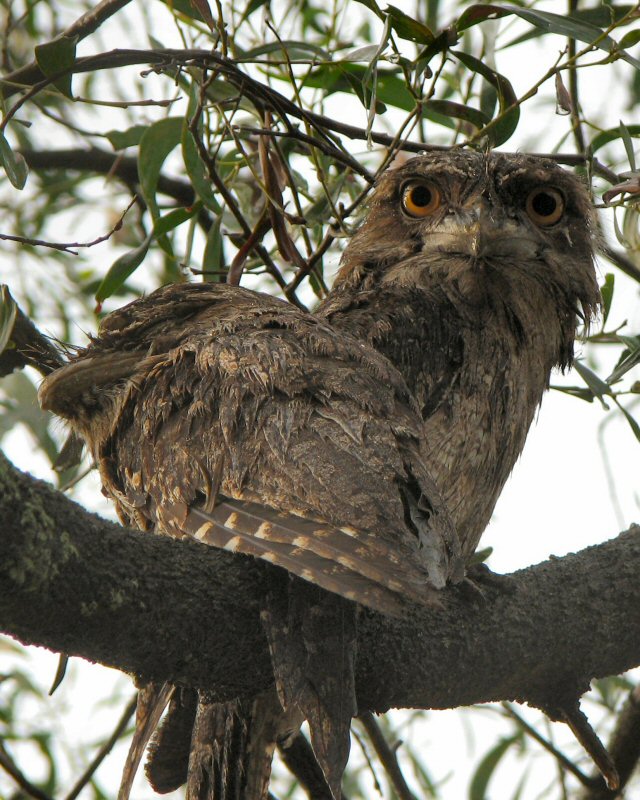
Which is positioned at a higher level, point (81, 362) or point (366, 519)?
point (81, 362)

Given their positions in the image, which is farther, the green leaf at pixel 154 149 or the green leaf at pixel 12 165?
the green leaf at pixel 154 149

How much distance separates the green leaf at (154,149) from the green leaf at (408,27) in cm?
70

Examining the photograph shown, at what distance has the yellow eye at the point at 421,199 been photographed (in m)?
3.47

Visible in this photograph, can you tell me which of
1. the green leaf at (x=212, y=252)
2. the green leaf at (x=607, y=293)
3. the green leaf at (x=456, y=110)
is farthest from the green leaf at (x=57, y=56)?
the green leaf at (x=607, y=293)

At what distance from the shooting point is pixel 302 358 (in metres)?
2.49

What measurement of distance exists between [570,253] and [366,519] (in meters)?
1.82

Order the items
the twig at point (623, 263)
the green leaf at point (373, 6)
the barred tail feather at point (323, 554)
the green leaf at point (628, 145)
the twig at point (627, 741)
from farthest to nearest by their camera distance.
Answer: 1. the twig at point (623, 263)
2. the twig at point (627, 741)
3. the green leaf at point (628, 145)
4. the green leaf at point (373, 6)
5. the barred tail feather at point (323, 554)

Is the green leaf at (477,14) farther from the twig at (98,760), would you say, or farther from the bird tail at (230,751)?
the twig at (98,760)

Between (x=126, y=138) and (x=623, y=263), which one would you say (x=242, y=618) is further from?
(x=623, y=263)

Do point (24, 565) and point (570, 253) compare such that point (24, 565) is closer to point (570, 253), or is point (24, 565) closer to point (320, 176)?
point (320, 176)

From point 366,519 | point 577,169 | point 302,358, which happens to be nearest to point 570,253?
point 577,169

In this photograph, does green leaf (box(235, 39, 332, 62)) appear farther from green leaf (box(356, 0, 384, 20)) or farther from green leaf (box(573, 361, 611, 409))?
green leaf (box(573, 361, 611, 409))


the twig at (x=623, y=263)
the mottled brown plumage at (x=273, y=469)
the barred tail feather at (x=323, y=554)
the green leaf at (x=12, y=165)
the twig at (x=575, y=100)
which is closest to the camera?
the barred tail feather at (x=323, y=554)

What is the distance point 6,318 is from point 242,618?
36.6 inches
